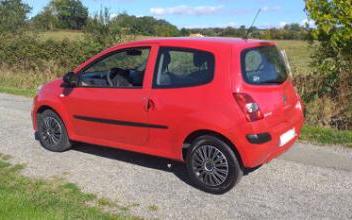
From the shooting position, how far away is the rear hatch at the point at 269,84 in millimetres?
5621

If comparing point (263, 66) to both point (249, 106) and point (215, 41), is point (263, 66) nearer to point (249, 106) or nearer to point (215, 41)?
point (215, 41)

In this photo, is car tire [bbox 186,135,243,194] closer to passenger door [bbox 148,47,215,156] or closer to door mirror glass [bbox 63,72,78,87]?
passenger door [bbox 148,47,215,156]

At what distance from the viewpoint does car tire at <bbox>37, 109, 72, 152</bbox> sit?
298 inches

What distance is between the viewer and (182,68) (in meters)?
6.06

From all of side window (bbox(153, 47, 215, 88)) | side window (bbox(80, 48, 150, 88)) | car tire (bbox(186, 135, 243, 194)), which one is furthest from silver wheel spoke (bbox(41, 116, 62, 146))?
car tire (bbox(186, 135, 243, 194))

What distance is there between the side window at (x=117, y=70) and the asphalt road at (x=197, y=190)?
3.82 feet

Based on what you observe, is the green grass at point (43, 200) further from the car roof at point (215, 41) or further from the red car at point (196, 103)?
the car roof at point (215, 41)

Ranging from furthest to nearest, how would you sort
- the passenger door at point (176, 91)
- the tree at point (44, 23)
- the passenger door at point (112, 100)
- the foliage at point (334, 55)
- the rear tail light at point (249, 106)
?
the tree at point (44, 23)
the foliage at point (334, 55)
the passenger door at point (112, 100)
the passenger door at point (176, 91)
the rear tail light at point (249, 106)

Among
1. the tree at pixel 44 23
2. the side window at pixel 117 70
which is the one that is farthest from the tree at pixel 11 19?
the side window at pixel 117 70

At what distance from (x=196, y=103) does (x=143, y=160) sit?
1808mm

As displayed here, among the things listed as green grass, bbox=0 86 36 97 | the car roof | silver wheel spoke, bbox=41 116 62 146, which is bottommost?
green grass, bbox=0 86 36 97

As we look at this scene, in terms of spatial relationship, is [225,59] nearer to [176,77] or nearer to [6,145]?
[176,77]

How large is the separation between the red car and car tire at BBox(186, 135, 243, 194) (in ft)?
0.04

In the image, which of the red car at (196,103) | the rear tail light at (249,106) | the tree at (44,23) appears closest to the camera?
the rear tail light at (249,106)
